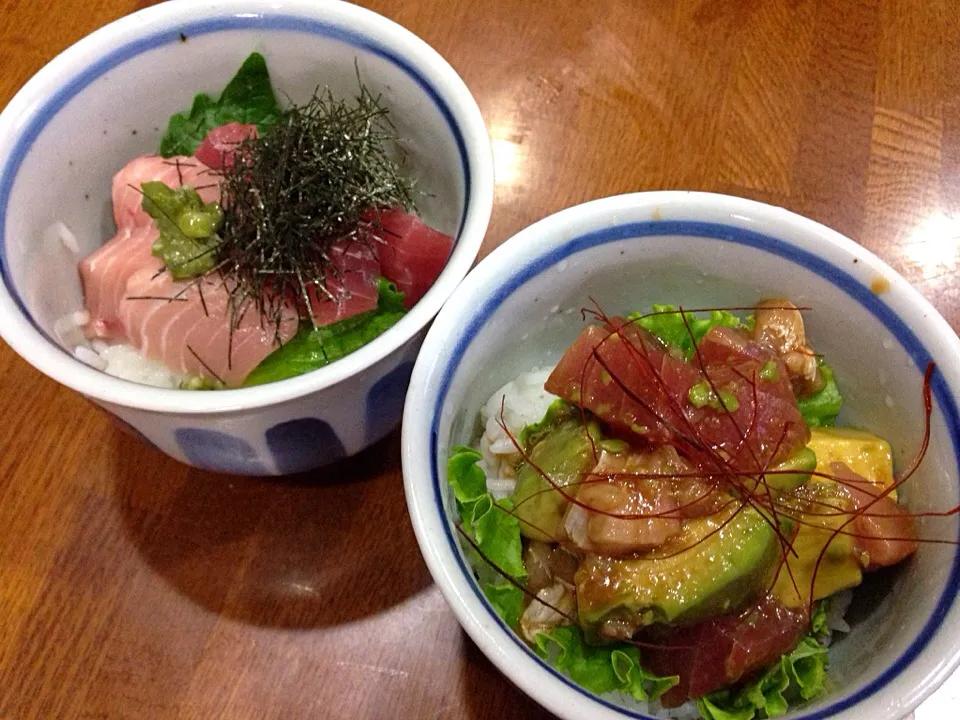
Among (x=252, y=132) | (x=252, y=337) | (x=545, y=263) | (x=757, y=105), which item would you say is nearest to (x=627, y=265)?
(x=545, y=263)

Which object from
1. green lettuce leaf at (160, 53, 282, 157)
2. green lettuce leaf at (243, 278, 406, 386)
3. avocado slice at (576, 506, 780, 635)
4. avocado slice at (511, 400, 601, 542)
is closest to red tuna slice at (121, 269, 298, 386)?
green lettuce leaf at (243, 278, 406, 386)

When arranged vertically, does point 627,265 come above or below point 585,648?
above

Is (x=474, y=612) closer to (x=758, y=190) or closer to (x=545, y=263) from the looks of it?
(x=545, y=263)

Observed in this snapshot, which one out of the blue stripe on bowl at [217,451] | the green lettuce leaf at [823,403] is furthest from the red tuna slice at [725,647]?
the blue stripe on bowl at [217,451]

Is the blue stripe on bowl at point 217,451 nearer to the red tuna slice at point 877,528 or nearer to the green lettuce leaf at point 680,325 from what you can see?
the green lettuce leaf at point 680,325

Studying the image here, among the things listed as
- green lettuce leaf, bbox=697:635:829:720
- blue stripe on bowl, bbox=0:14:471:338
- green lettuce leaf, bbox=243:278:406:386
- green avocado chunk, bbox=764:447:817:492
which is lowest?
green lettuce leaf, bbox=697:635:829:720

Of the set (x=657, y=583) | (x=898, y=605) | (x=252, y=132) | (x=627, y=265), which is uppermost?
(x=252, y=132)

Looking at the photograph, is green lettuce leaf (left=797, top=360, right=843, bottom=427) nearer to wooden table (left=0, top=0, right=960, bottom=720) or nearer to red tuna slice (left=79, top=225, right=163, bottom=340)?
wooden table (left=0, top=0, right=960, bottom=720)
